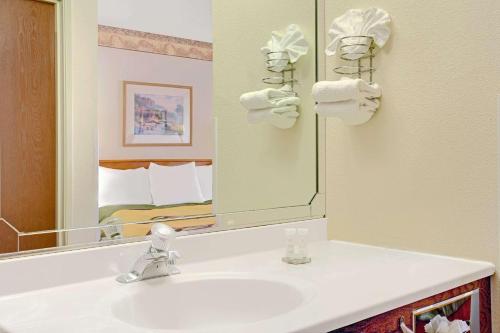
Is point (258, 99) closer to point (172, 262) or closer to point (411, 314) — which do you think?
point (172, 262)

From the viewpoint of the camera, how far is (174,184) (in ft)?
4.75

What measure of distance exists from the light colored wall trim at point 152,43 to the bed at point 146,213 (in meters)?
0.32

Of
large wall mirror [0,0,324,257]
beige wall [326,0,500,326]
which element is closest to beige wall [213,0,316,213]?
large wall mirror [0,0,324,257]

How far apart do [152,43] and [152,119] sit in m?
0.22

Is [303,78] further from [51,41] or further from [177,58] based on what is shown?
[51,41]

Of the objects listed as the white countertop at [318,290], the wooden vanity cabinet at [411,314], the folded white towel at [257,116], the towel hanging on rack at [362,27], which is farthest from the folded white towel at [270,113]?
the wooden vanity cabinet at [411,314]

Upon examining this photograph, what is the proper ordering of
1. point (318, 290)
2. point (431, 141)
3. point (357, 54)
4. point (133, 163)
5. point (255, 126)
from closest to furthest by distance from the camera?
point (318, 290) < point (133, 163) < point (431, 141) < point (357, 54) < point (255, 126)

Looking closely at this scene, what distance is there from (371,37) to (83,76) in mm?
927

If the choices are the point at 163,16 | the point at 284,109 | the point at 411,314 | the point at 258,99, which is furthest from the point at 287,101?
the point at 411,314

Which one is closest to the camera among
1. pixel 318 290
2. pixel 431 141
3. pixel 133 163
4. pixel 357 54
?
pixel 318 290

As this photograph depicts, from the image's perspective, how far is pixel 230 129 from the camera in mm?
1637

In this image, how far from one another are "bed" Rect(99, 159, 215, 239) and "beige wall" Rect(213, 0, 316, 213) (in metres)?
0.08

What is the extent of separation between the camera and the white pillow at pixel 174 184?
141 centimetres

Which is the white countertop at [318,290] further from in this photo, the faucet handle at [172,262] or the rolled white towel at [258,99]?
the rolled white towel at [258,99]
